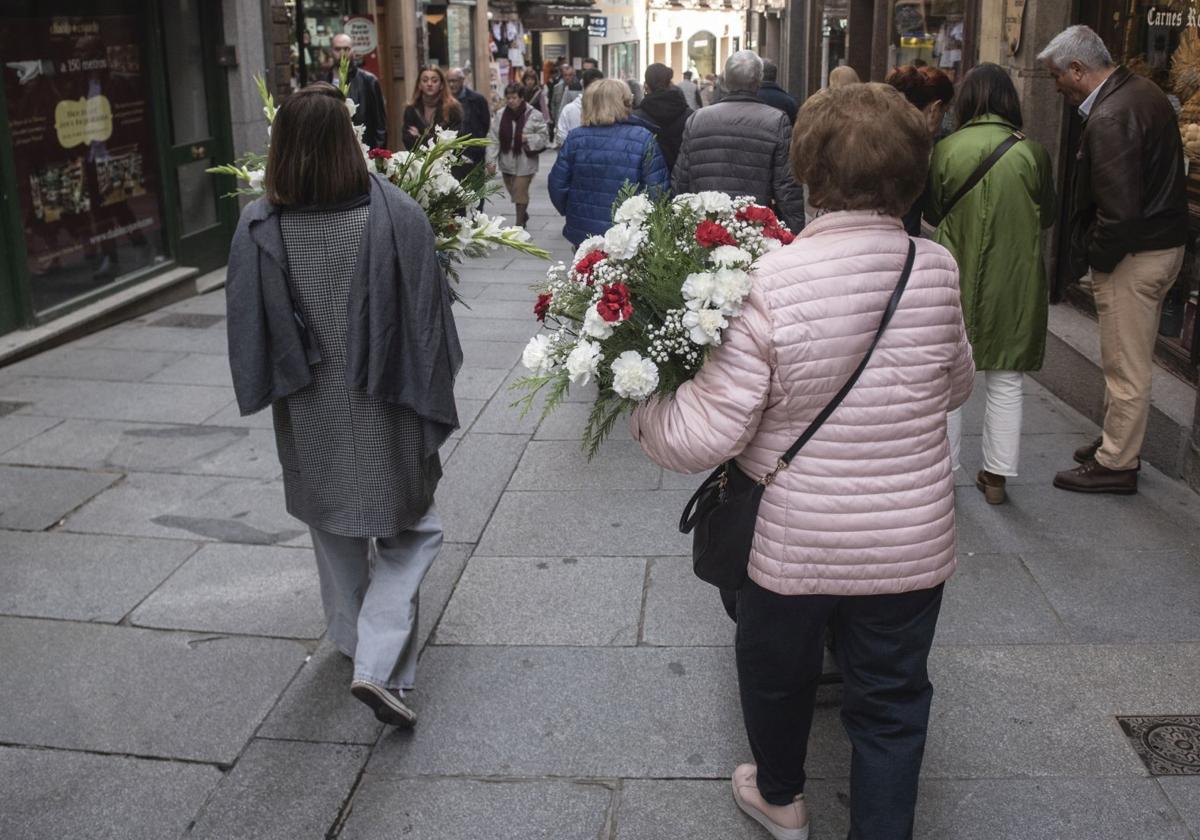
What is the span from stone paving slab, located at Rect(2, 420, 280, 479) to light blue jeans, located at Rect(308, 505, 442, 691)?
2.26 metres

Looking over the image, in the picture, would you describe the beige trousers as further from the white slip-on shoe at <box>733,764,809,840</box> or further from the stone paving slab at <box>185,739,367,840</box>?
the stone paving slab at <box>185,739,367,840</box>

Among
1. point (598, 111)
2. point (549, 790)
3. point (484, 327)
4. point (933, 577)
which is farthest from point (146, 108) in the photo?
point (933, 577)

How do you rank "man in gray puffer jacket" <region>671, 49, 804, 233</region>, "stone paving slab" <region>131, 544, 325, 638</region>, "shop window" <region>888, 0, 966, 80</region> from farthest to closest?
"shop window" <region>888, 0, 966, 80</region>, "man in gray puffer jacket" <region>671, 49, 804, 233</region>, "stone paving slab" <region>131, 544, 325, 638</region>

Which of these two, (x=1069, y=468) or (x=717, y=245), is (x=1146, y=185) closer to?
(x=1069, y=468)

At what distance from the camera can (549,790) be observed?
3.50 m

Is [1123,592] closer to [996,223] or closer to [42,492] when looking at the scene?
[996,223]

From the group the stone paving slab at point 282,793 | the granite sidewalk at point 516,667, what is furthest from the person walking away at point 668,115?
the stone paving slab at point 282,793

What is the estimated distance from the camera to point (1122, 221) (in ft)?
17.7

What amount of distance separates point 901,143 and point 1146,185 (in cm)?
322

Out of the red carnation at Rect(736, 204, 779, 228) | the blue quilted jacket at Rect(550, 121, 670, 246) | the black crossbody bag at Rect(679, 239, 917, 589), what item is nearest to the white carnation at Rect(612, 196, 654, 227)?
the red carnation at Rect(736, 204, 779, 228)

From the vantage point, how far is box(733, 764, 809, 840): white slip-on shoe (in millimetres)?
3230

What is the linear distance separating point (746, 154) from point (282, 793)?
13.6 ft

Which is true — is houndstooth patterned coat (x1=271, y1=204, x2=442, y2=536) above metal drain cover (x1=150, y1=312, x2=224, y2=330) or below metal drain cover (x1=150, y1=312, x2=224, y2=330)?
above

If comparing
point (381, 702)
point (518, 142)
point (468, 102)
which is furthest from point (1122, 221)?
point (468, 102)
